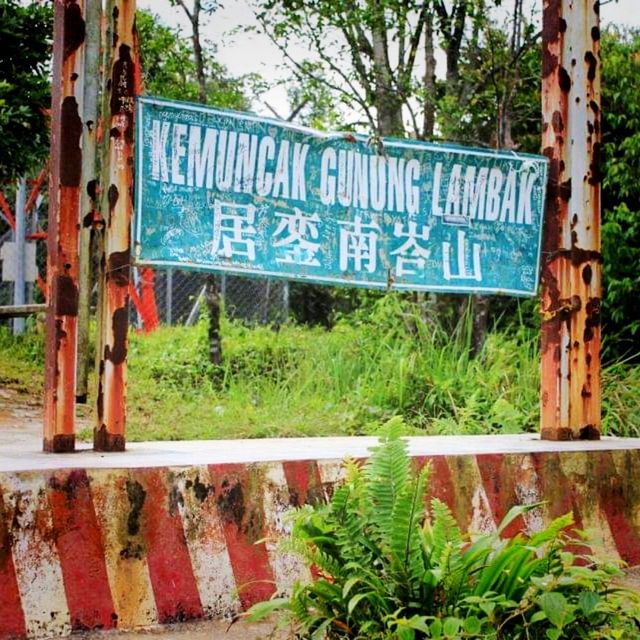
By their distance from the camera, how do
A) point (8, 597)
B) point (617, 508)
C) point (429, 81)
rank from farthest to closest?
point (429, 81) → point (617, 508) → point (8, 597)

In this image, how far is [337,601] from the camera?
280 centimetres

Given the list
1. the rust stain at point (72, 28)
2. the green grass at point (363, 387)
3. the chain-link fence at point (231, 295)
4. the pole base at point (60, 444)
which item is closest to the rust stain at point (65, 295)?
the pole base at point (60, 444)

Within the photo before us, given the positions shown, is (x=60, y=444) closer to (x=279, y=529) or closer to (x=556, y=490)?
(x=279, y=529)

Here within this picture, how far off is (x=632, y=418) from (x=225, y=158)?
174 inches

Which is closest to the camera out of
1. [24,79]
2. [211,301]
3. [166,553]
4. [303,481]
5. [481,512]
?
[166,553]

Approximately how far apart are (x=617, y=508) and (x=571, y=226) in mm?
1341

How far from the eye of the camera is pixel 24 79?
364 inches

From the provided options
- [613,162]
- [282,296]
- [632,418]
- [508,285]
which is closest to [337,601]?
[508,285]

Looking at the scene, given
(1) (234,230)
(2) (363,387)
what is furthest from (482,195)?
(2) (363,387)

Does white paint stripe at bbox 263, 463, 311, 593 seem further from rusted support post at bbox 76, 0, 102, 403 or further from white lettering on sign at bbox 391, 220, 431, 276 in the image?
white lettering on sign at bbox 391, 220, 431, 276

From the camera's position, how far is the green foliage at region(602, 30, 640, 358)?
9.25 m

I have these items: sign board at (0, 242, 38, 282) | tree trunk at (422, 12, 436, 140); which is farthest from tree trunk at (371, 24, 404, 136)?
sign board at (0, 242, 38, 282)

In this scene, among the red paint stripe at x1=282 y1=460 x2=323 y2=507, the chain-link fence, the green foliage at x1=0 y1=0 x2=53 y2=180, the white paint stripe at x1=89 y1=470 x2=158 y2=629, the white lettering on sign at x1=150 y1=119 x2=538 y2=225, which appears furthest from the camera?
the chain-link fence

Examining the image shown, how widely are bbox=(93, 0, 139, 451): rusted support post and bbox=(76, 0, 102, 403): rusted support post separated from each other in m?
0.05
